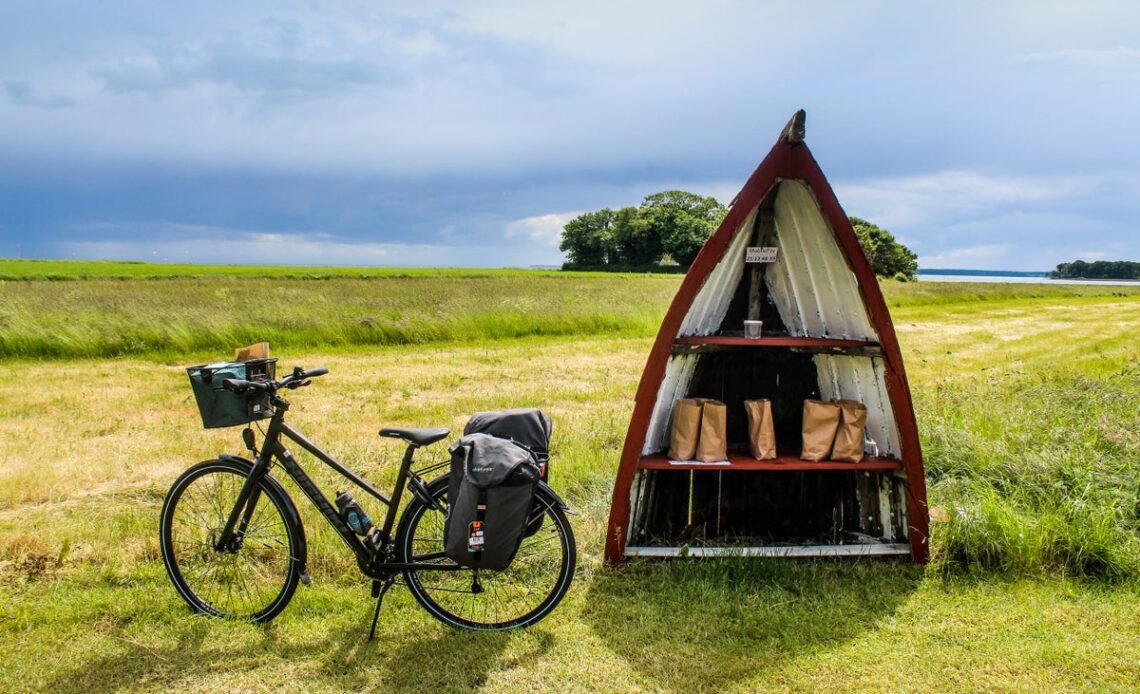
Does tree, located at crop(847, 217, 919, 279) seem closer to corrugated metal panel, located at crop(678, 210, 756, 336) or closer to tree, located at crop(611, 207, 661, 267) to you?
tree, located at crop(611, 207, 661, 267)

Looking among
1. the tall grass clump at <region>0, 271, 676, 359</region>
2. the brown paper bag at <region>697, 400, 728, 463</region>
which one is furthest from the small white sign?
the tall grass clump at <region>0, 271, 676, 359</region>

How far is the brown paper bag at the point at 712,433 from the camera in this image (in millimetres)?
4738

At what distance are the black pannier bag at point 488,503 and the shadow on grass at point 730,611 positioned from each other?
2.99 feet

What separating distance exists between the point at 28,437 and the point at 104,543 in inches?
154

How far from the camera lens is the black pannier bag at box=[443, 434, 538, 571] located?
3625 millimetres

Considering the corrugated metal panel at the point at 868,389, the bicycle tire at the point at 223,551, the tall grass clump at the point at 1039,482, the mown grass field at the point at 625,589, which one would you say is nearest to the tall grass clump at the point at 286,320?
the mown grass field at the point at 625,589

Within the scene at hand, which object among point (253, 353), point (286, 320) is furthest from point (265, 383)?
point (286, 320)

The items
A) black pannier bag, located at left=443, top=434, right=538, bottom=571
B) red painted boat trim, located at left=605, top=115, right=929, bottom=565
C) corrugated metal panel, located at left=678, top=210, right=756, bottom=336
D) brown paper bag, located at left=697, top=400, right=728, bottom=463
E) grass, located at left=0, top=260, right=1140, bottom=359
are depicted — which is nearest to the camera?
black pannier bag, located at left=443, top=434, right=538, bottom=571

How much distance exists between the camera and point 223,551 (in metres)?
4.28

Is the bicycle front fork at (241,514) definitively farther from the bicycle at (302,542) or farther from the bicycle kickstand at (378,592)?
the bicycle kickstand at (378,592)

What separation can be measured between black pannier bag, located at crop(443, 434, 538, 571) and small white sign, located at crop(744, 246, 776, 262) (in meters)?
2.19

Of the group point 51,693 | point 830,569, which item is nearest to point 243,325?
point 51,693

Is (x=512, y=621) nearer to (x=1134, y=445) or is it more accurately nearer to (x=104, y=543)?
(x=104, y=543)

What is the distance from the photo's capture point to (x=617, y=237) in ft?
303
